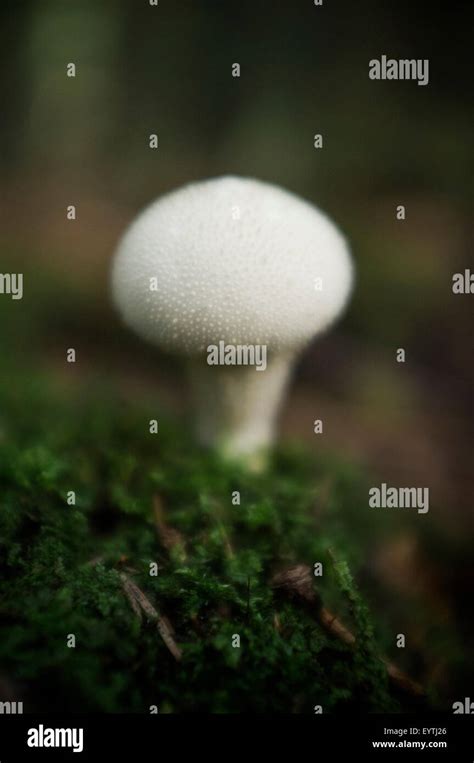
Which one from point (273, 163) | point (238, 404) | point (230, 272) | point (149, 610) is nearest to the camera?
point (149, 610)

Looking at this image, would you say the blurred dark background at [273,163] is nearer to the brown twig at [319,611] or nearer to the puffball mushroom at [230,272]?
the puffball mushroom at [230,272]

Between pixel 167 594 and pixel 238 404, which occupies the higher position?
pixel 238 404

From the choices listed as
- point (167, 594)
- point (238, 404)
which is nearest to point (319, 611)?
point (167, 594)

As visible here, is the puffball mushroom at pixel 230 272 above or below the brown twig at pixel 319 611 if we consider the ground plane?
above

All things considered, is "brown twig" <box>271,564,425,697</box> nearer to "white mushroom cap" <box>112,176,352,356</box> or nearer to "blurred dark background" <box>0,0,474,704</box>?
"white mushroom cap" <box>112,176,352,356</box>

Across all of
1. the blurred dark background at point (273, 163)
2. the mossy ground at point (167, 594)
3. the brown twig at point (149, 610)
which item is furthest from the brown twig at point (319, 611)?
the blurred dark background at point (273, 163)

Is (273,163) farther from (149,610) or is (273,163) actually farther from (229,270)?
(149,610)

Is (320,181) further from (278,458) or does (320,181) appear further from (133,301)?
(133,301)

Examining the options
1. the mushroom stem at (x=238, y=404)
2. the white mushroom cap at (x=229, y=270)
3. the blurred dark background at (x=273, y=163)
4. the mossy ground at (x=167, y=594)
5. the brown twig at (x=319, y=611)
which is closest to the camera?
the mossy ground at (x=167, y=594)
